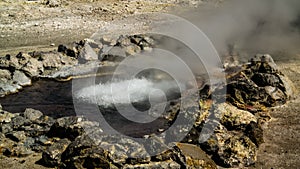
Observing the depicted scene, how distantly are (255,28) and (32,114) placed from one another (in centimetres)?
1354

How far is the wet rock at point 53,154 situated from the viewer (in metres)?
10.1

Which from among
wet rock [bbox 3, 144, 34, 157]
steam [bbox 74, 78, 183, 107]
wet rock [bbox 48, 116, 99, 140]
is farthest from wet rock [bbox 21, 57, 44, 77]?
wet rock [bbox 3, 144, 34, 157]

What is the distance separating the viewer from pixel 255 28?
70.8ft

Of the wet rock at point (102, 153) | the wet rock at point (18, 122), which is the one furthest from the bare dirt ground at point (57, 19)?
the wet rock at point (102, 153)

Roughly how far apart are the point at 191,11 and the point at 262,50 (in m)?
10.00

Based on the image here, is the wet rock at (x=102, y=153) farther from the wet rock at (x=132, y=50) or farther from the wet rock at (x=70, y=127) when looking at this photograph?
the wet rock at (x=132, y=50)

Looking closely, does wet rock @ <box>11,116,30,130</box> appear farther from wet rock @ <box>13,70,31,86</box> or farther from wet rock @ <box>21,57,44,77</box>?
wet rock @ <box>21,57,44,77</box>

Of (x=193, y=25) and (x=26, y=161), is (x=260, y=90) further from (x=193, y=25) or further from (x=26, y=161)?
(x=193, y=25)

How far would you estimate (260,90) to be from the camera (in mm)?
13562

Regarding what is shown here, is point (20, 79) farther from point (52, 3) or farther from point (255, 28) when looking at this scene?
point (52, 3)

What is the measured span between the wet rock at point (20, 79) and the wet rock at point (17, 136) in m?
4.81

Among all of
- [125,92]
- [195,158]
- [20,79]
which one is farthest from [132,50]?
[195,158]

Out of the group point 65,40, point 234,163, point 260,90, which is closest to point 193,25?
point 65,40

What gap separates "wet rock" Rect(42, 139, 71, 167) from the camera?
1014 centimetres
